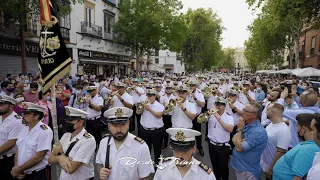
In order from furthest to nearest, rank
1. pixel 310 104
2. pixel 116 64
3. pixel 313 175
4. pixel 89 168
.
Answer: pixel 116 64
pixel 310 104
pixel 89 168
pixel 313 175

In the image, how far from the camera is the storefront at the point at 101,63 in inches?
845

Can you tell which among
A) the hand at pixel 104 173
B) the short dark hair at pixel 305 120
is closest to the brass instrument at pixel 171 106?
the short dark hair at pixel 305 120

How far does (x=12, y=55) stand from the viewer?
51.4 ft

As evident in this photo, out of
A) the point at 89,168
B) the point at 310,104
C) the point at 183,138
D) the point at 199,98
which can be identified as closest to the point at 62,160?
the point at 89,168

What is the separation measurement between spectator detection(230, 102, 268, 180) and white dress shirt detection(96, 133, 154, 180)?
1662 mm

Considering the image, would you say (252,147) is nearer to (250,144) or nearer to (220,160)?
(250,144)

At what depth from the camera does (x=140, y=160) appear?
314 cm

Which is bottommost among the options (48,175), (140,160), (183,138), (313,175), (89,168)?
(48,175)

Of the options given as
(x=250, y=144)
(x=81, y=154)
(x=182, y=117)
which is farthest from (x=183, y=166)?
(x=182, y=117)

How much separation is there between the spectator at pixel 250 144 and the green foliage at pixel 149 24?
2022 centimetres

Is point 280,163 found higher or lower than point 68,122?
lower

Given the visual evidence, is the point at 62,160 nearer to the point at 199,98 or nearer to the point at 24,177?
the point at 24,177

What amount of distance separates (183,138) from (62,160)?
1.65 metres

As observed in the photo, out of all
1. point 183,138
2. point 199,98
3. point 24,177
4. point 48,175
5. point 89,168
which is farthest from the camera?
point 199,98
